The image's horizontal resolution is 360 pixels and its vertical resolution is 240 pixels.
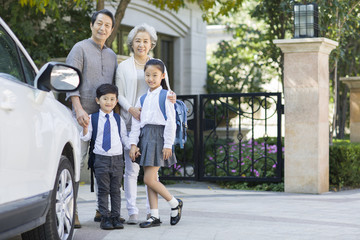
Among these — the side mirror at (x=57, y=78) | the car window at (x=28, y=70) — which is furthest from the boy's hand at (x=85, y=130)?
the side mirror at (x=57, y=78)

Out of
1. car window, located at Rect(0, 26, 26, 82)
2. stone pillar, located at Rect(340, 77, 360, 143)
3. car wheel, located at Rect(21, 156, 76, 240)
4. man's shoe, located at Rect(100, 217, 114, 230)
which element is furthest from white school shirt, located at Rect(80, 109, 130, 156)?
stone pillar, located at Rect(340, 77, 360, 143)

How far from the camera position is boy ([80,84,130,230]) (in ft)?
19.0

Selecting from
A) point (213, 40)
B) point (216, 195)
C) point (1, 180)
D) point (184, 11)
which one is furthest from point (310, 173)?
point (213, 40)

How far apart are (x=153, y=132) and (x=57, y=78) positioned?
180 cm

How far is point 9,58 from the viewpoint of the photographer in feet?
13.9

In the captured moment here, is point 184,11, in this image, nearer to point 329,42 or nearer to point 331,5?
point 331,5

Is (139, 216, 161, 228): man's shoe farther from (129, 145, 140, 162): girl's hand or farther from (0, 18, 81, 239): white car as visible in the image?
(0, 18, 81, 239): white car

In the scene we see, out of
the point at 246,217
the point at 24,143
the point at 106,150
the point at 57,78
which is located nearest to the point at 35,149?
the point at 24,143

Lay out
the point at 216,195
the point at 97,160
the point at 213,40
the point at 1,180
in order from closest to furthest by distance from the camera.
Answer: the point at 1,180, the point at 97,160, the point at 216,195, the point at 213,40

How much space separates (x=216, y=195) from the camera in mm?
8891

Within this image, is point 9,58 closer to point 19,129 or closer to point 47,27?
point 19,129

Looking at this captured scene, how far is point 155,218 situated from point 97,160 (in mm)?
782

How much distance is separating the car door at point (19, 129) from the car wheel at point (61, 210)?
1.05ft

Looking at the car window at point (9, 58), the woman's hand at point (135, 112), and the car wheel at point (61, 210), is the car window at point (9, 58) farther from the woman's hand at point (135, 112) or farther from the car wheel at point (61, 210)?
the woman's hand at point (135, 112)
